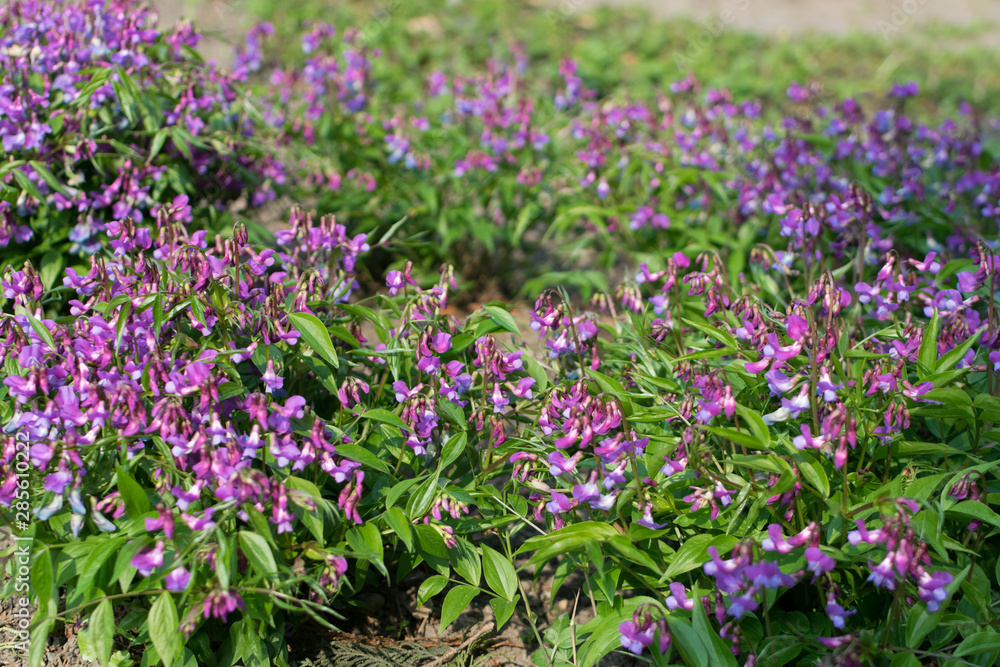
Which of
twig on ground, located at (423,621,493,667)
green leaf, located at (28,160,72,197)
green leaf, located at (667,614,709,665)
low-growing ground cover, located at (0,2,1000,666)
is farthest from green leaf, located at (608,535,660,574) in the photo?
green leaf, located at (28,160,72,197)

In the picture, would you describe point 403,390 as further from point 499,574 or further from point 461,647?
point 461,647

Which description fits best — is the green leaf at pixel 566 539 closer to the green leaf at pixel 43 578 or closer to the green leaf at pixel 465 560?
the green leaf at pixel 465 560

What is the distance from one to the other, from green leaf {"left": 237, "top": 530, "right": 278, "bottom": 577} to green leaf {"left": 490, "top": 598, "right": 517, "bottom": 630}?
0.67m

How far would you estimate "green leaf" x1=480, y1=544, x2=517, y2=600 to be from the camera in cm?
233

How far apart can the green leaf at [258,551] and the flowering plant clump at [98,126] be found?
4.22 feet

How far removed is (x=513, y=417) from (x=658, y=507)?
1.87 feet

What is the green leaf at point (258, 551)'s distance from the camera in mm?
1898

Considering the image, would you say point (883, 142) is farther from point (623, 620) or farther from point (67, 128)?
point (67, 128)

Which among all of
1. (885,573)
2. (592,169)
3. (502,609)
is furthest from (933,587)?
(592,169)

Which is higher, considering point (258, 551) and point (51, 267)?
point (51, 267)

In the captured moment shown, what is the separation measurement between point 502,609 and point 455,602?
0.44 feet

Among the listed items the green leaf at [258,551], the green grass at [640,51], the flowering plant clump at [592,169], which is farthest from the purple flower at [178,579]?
the green grass at [640,51]

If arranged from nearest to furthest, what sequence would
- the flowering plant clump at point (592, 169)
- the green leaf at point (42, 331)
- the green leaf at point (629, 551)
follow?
the green leaf at point (629, 551) → the green leaf at point (42, 331) → the flowering plant clump at point (592, 169)

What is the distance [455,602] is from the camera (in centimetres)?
228
